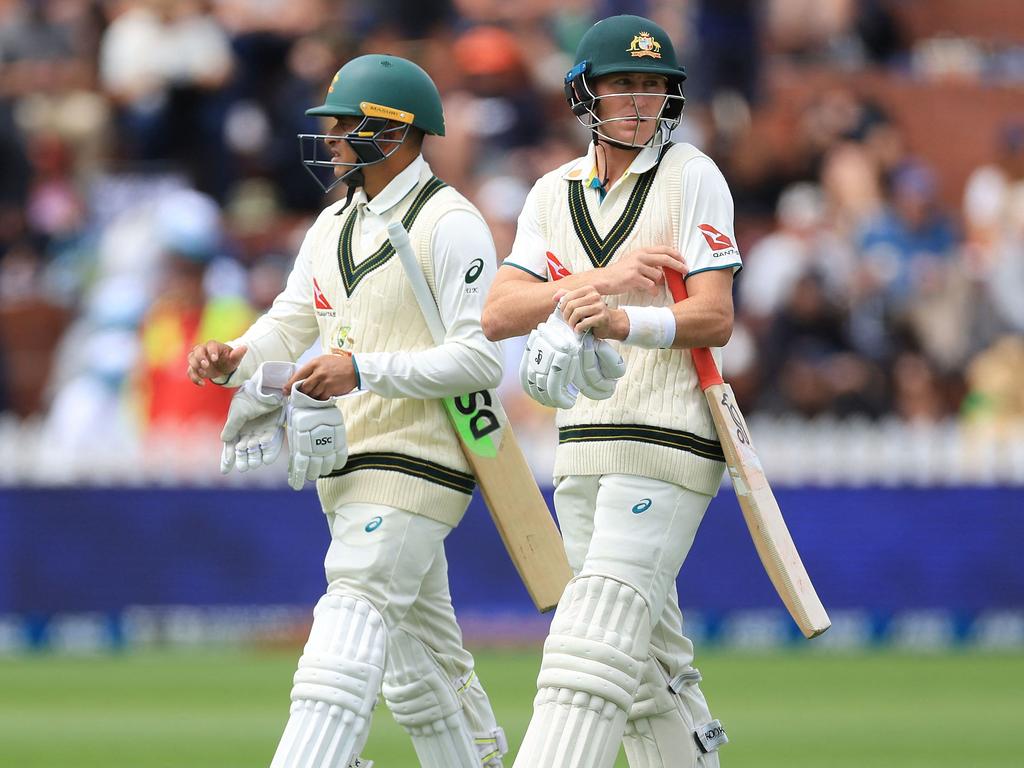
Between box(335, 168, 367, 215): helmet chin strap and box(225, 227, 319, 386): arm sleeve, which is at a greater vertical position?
box(335, 168, 367, 215): helmet chin strap

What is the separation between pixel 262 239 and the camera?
14523 mm

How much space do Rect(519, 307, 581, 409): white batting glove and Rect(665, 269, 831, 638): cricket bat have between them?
42cm

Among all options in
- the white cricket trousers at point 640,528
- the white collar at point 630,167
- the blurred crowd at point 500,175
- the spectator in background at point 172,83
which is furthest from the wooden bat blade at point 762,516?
the spectator in background at point 172,83

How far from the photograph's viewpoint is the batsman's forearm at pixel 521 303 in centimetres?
561

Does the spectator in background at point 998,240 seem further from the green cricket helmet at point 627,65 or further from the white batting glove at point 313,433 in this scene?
the white batting glove at point 313,433

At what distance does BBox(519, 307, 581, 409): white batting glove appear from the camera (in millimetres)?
5270

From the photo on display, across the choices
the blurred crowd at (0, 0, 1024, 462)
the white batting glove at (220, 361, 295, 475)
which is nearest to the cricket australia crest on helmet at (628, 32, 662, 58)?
the white batting glove at (220, 361, 295, 475)

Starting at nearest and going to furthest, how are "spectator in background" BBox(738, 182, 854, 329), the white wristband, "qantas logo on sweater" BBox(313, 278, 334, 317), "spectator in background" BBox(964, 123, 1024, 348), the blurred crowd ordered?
the white wristband
"qantas logo on sweater" BBox(313, 278, 334, 317)
the blurred crowd
"spectator in background" BBox(738, 182, 854, 329)
"spectator in background" BBox(964, 123, 1024, 348)

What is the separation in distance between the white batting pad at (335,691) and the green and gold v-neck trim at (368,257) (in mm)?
963

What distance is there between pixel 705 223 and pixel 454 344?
32.2 inches

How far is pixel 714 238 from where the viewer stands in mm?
5570

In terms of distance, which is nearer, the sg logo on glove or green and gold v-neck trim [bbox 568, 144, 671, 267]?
the sg logo on glove

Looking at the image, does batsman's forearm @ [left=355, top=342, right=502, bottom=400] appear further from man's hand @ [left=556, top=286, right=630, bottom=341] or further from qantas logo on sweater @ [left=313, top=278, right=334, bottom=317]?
man's hand @ [left=556, top=286, right=630, bottom=341]

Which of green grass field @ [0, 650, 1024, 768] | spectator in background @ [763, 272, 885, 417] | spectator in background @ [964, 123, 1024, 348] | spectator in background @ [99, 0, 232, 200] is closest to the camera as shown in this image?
green grass field @ [0, 650, 1024, 768]
